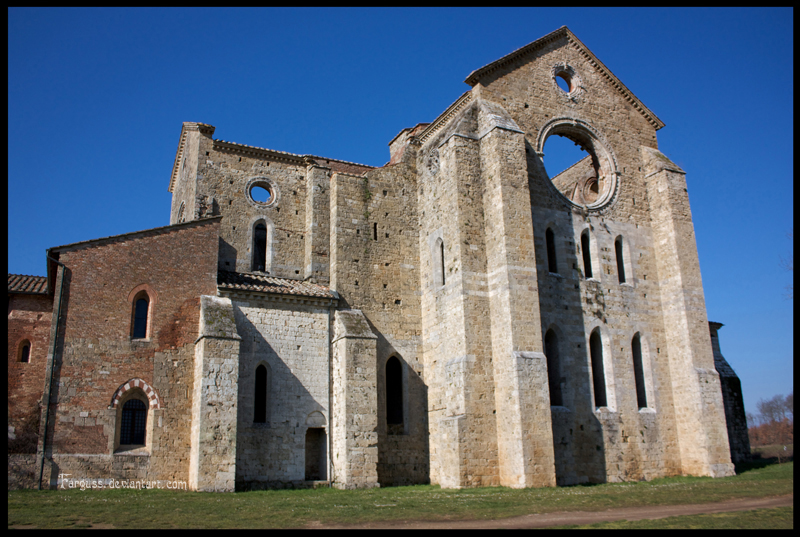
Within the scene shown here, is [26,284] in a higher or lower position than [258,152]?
lower

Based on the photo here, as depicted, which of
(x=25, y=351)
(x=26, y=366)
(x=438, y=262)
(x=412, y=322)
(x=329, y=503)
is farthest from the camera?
(x=412, y=322)

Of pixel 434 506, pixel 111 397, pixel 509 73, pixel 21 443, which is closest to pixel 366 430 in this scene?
pixel 434 506

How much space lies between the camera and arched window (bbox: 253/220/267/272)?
2419cm

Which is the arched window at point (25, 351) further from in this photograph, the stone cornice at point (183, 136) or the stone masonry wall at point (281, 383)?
the stone cornice at point (183, 136)

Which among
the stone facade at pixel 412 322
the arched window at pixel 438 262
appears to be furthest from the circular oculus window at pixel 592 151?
the arched window at pixel 438 262

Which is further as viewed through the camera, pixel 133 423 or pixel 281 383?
pixel 281 383

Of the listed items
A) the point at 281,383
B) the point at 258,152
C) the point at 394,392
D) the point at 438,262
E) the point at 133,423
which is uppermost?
the point at 258,152

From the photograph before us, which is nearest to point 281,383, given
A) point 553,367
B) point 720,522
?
point 553,367

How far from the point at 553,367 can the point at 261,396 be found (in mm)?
9433

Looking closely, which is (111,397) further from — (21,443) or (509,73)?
(509,73)

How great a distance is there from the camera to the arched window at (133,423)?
56.2 feet

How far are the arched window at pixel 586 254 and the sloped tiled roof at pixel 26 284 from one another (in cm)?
1805

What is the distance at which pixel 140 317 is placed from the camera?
18.2m

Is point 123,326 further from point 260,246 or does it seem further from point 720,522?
point 720,522
